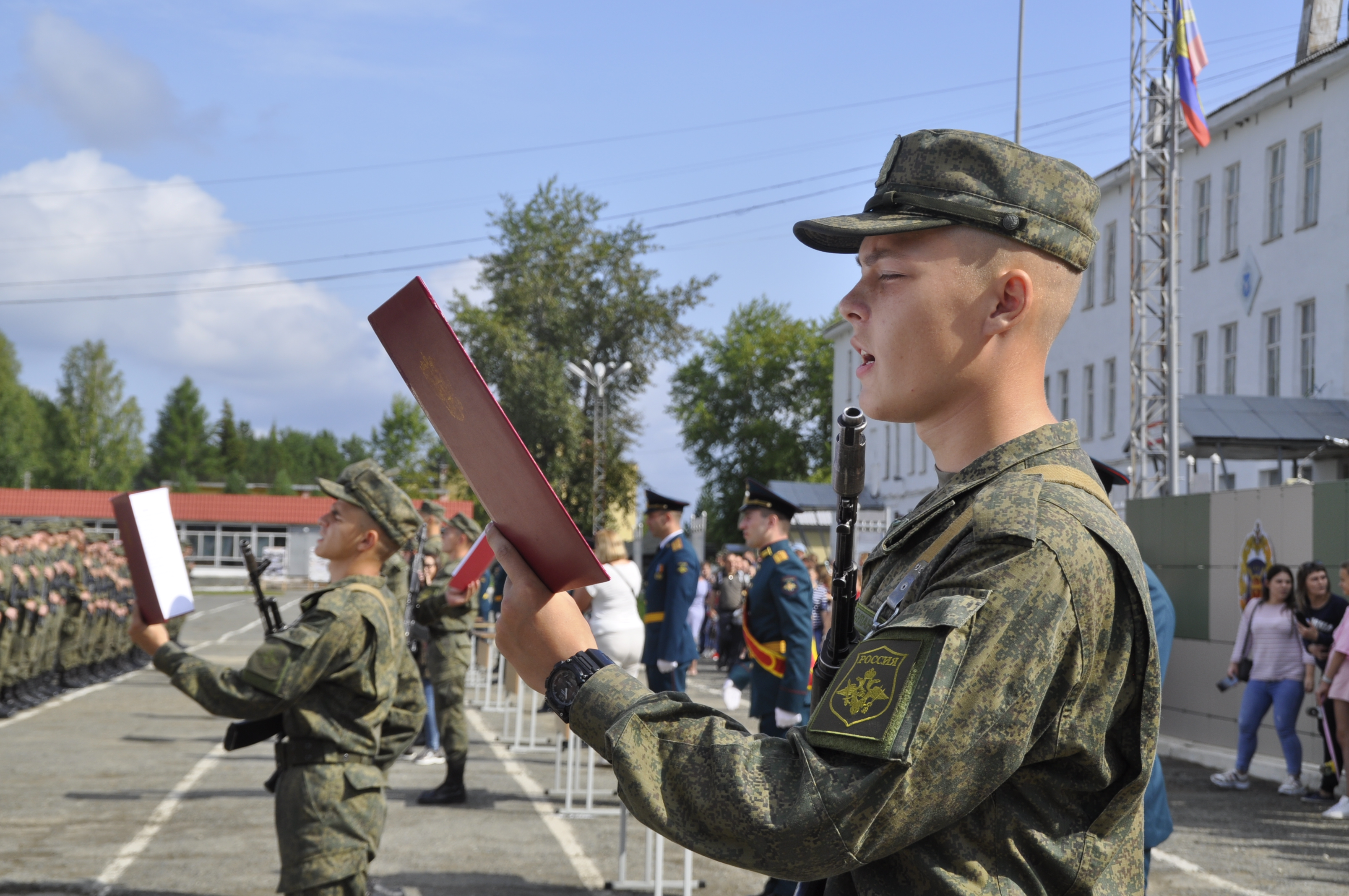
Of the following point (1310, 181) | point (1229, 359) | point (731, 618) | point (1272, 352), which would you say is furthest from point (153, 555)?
point (1229, 359)

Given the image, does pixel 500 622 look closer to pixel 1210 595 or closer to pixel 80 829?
pixel 80 829

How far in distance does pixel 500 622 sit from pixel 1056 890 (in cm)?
78

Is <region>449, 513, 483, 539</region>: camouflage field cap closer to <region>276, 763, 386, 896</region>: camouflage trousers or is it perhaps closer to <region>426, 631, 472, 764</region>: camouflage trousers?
<region>426, 631, 472, 764</region>: camouflage trousers

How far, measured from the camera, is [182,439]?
126 meters

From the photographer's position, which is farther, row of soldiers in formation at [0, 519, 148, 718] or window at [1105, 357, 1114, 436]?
window at [1105, 357, 1114, 436]

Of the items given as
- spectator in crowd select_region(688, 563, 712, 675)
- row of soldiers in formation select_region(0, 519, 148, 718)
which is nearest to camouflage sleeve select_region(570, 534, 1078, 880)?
spectator in crowd select_region(688, 563, 712, 675)

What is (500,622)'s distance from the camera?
5.78 ft

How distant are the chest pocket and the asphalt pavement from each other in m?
6.49

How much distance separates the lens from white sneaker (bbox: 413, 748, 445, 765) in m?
12.7

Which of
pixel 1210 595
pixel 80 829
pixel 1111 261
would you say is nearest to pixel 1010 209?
pixel 80 829

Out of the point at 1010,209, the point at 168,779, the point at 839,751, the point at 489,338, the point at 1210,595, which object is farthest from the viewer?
the point at 489,338

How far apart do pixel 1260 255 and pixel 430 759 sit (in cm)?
2180

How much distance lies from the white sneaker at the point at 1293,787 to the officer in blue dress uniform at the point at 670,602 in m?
5.31

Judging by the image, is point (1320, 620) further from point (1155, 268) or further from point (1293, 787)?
point (1155, 268)
